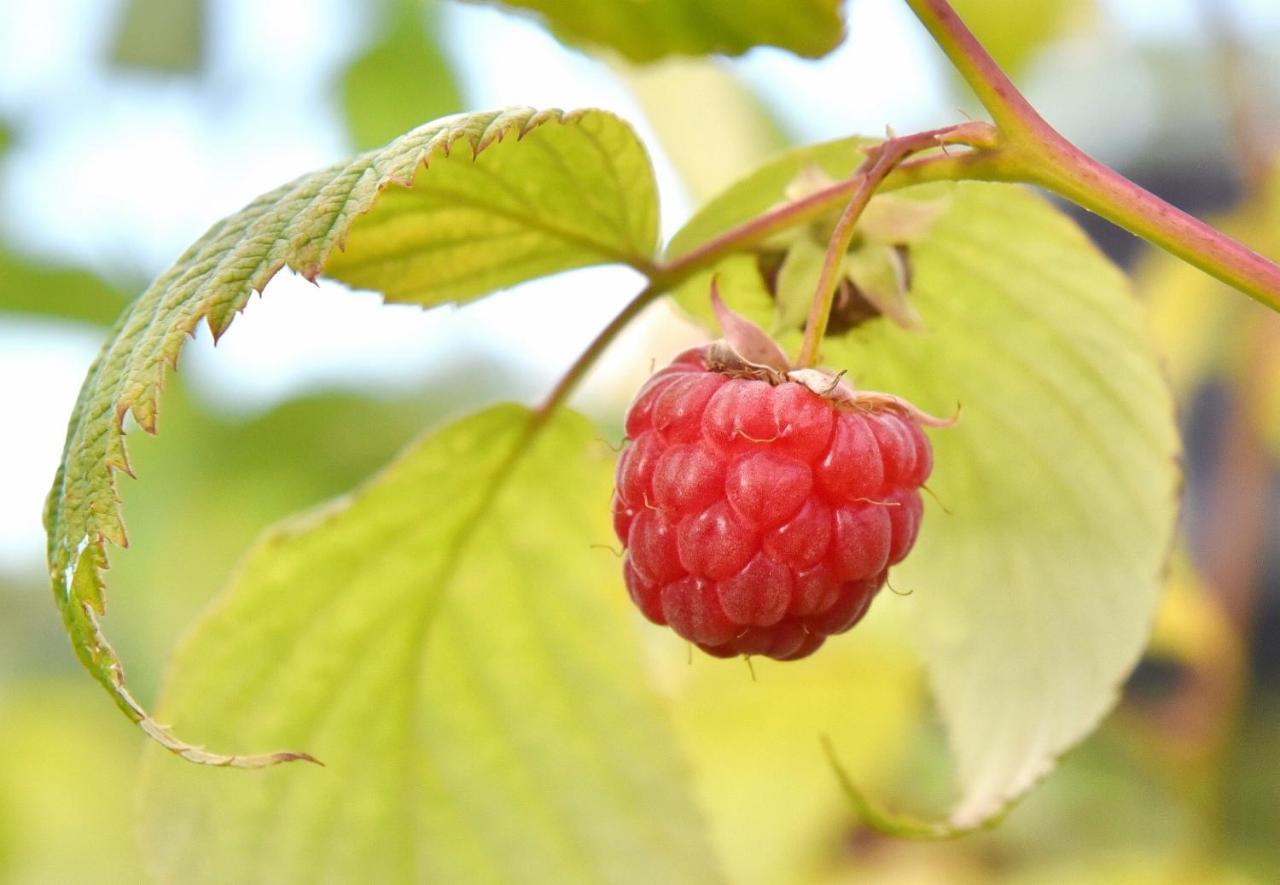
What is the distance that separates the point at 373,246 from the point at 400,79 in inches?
48.7

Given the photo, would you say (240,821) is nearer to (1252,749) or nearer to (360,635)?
(360,635)

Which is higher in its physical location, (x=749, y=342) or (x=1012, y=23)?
(x=749, y=342)

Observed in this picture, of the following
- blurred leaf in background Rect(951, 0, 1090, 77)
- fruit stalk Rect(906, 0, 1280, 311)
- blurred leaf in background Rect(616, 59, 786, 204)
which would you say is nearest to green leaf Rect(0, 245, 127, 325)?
blurred leaf in background Rect(616, 59, 786, 204)

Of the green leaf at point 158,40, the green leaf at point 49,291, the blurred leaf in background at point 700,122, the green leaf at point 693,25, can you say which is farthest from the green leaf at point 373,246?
the green leaf at point 158,40

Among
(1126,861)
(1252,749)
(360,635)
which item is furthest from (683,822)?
(1252,749)

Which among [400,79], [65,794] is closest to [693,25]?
[400,79]

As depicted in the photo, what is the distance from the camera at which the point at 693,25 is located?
66 centimetres

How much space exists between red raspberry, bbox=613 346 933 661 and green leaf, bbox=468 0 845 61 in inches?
5.9

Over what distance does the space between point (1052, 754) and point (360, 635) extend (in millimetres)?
372

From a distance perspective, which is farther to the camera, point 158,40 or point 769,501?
point 158,40

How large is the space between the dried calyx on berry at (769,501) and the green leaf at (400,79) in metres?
1.30

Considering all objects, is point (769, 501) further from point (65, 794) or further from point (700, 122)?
point (65, 794)

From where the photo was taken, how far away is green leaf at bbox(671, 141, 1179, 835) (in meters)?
0.72

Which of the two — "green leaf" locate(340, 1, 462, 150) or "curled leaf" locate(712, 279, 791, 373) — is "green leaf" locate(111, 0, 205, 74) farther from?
"curled leaf" locate(712, 279, 791, 373)
